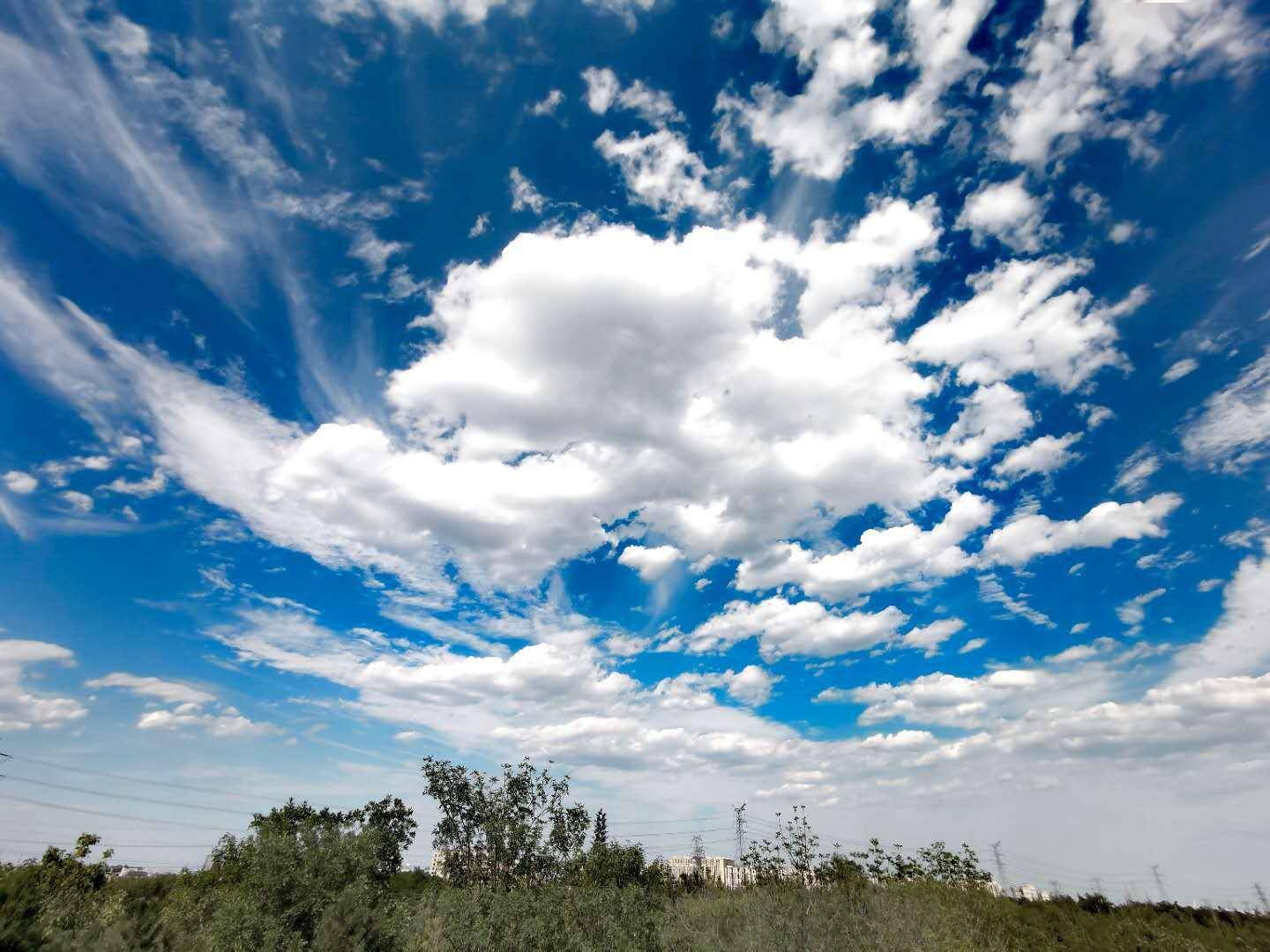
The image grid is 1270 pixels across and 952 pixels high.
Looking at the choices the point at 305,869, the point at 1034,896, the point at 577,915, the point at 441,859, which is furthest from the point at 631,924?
the point at 441,859

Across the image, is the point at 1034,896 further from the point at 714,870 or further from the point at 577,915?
the point at 714,870

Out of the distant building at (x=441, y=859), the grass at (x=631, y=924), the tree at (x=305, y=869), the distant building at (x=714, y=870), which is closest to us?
the grass at (x=631, y=924)

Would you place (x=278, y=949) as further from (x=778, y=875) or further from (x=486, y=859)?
(x=486, y=859)

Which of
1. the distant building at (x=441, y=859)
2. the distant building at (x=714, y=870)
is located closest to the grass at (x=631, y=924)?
the distant building at (x=714, y=870)

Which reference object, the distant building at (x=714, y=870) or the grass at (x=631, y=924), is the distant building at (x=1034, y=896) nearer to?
the grass at (x=631, y=924)

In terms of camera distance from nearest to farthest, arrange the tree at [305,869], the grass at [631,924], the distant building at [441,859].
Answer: the grass at [631,924] < the tree at [305,869] < the distant building at [441,859]

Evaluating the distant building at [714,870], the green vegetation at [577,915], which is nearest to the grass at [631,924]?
the green vegetation at [577,915]

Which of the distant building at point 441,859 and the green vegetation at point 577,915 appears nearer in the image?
the green vegetation at point 577,915

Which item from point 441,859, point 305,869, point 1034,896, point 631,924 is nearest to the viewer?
point 305,869

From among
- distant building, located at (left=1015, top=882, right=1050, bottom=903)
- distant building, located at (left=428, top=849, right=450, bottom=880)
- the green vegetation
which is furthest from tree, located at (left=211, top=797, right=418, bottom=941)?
distant building, located at (left=428, top=849, right=450, bottom=880)

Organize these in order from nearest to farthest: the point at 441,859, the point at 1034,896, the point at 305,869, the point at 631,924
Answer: the point at 305,869 → the point at 631,924 → the point at 1034,896 → the point at 441,859

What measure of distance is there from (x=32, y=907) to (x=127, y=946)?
1.76 metres

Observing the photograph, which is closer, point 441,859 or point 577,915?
point 577,915

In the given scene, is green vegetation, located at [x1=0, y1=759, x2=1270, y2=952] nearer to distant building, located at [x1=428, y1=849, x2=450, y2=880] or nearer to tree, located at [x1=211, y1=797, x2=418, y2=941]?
tree, located at [x1=211, y1=797, x2=418, y2=941]
